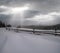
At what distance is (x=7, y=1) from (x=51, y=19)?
25.6 inches

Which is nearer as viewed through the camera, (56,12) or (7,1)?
(56,12)

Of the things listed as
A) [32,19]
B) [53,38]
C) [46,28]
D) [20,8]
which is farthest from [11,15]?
[53,38]

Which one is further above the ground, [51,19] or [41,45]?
[51,19]

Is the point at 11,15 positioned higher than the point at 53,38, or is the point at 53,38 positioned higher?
the point at 11,15

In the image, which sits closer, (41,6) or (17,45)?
(41,6)

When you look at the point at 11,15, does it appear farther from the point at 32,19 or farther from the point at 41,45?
the point at 41,45

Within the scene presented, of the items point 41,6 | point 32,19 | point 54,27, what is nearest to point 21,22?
point 32,19

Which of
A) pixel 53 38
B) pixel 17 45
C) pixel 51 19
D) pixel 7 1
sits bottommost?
pixel 17 45

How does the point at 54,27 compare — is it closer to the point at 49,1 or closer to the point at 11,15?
the point at 49,1

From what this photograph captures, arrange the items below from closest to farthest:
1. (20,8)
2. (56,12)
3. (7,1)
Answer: (56,12) → (20,8) → (7,1)

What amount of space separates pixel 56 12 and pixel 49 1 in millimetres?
158

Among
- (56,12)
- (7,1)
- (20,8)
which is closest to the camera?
(56,12)

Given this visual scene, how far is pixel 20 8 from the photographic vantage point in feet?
5.07

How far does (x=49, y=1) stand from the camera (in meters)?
1.45
